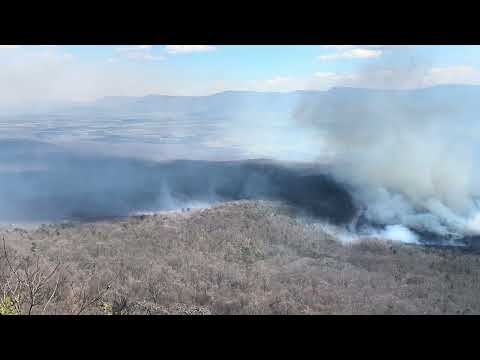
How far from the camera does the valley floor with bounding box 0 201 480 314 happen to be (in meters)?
8.61

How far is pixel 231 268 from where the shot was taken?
10.2 meters

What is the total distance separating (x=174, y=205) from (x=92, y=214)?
2563mm

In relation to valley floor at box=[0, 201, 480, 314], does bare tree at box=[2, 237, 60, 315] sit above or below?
above

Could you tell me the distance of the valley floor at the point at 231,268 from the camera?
8.61m

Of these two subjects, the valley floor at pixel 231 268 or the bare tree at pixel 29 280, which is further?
the valley floor at pixel 231 268

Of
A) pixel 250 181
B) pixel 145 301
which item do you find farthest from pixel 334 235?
pixel 145 301

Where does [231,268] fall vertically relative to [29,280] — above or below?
below

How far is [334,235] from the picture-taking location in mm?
12445

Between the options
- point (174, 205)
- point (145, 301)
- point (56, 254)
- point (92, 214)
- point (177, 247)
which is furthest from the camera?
point (174, 205)

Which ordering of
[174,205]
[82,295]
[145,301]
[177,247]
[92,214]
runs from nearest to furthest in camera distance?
1. [82,295]
2. [145,301]
3. [177,247]
4. [92,214]
5. [174,205]

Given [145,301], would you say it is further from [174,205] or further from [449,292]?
[449,292]

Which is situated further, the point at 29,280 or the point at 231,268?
the point at 231,268

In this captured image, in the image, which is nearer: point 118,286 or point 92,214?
point 118,286

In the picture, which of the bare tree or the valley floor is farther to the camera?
the valley floor
